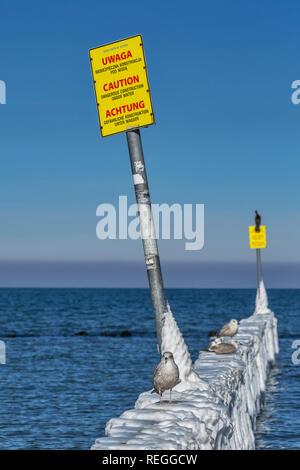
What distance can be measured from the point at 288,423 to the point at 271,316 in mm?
10993

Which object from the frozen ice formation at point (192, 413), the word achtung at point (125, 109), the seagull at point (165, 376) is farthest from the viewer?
the word achtung at point (125, 109)

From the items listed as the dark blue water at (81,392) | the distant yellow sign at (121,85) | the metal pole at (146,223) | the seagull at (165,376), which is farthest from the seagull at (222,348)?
the distant yellow sign at (121,85)

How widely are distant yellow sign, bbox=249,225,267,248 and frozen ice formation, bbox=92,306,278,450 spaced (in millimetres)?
12215

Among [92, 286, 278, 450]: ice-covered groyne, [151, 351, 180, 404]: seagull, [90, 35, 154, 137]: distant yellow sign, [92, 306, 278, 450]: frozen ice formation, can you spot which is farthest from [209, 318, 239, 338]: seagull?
[90, 35, 154, 137]: distant yellow sign

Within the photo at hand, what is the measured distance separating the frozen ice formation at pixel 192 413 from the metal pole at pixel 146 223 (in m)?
0.27

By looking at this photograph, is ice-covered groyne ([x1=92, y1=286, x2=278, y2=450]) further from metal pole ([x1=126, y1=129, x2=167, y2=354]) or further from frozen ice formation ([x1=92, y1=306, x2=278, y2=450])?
metal pole ([x1=126, y1=129, x2=167, y2=354])

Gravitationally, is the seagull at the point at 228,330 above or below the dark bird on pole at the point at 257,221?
below

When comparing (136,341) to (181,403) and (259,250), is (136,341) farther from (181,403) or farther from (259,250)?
(181,403)

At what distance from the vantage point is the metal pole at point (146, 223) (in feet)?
27.5

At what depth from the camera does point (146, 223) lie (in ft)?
27.7

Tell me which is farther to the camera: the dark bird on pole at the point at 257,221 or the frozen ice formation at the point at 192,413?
the dark bird on pole at the point at 257,221
